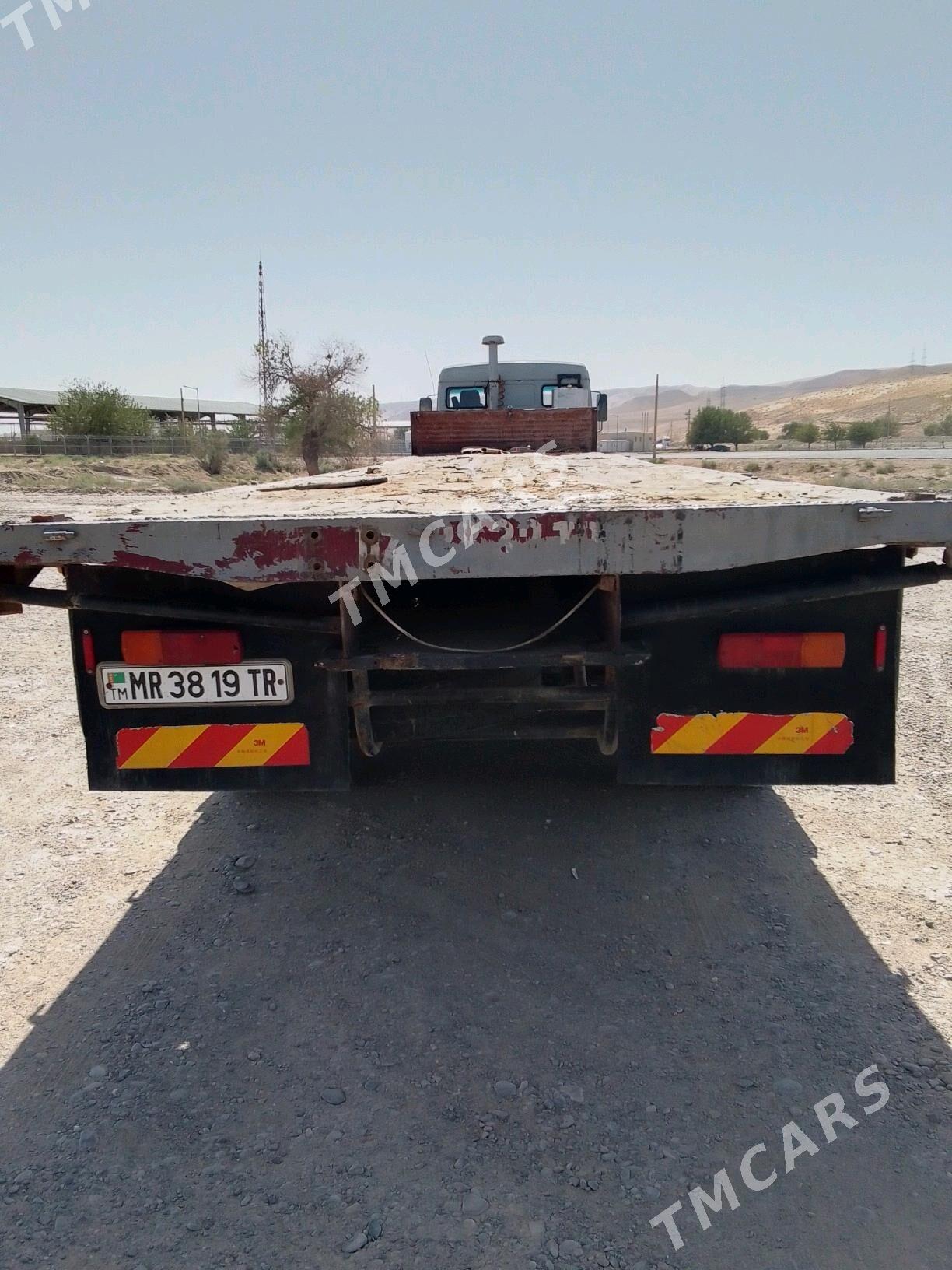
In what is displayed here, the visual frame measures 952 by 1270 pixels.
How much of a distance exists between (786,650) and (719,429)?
6624 centimetres

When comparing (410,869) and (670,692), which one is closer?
(670,692)

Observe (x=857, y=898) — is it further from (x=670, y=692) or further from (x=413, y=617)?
(x=413, y=617)

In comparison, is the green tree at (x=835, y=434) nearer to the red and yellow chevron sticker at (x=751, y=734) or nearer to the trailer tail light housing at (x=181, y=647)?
the red and yellow chevron sticker at (x=751, y=734)

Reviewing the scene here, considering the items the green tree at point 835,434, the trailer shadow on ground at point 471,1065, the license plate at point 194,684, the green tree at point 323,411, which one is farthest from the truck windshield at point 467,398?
the green tree at point 835,434

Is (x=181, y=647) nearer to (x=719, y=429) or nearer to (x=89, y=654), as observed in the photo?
(x=89, y=654)

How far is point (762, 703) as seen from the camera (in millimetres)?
2623

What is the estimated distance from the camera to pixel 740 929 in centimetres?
295

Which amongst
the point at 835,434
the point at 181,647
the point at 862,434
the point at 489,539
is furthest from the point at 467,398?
the point at 835,434

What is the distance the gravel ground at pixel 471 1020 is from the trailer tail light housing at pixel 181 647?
988 millimetres

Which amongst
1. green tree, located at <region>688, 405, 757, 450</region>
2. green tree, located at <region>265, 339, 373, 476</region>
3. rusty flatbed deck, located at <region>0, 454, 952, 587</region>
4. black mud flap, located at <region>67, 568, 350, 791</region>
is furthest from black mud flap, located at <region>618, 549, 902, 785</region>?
green tree, located at <region>688, 405, 757, 450</region>

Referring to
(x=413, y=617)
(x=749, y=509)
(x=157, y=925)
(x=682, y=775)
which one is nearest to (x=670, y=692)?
(x=682, y=775)

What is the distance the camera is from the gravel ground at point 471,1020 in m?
1.86

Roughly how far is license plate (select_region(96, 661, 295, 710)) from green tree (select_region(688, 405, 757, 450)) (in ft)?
212

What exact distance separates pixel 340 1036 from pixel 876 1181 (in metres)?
1.36
